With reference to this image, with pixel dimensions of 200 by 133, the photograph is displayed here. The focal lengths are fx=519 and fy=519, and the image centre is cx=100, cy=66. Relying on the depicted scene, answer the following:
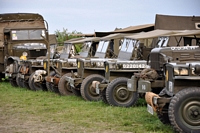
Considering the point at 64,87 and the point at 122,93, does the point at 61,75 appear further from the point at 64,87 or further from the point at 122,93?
the point at 122,93

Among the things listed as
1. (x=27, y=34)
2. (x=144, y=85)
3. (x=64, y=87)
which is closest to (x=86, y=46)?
(x=64, y=87)

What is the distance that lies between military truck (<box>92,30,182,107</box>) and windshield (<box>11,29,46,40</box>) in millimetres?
8929

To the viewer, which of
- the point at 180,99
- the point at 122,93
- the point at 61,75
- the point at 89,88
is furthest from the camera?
the point at 61,75

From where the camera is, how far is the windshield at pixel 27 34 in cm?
2130

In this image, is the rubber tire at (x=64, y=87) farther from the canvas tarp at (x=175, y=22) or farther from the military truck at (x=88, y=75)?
the canvas tarp at (x=175, y=22)

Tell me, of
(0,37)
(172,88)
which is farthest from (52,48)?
(172,88)

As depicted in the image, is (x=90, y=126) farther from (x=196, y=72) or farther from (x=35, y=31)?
(x=35, y=31)

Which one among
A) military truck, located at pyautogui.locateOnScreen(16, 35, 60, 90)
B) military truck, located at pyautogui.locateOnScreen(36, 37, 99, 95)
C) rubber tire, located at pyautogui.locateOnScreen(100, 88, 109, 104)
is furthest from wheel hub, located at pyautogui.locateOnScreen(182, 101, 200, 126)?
military truck, located at pyautogui.locateOnScreen(16, 35, 60, 90)

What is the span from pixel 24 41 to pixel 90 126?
12711mm

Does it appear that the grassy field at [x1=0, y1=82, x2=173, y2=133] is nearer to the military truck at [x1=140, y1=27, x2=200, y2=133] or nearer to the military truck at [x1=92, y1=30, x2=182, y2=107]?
the military truck at [x1=92, y1=30, x2=182, y2=107]

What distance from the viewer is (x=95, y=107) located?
1186cm

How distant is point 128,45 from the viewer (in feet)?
43.8

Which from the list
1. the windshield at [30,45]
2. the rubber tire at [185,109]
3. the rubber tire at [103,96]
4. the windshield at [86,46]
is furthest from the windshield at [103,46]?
the rubber tire at [185,109]

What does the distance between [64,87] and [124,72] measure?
125 inches
